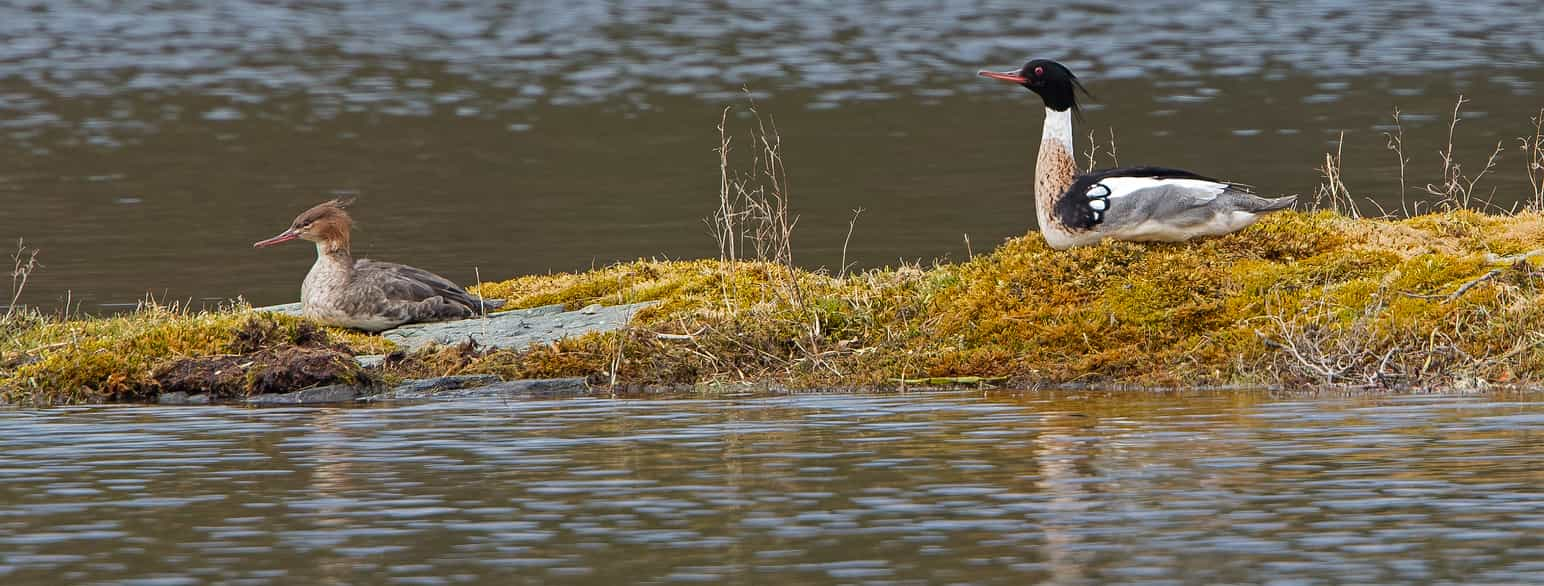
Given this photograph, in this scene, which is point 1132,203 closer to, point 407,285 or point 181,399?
point 407,285

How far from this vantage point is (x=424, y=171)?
117ft

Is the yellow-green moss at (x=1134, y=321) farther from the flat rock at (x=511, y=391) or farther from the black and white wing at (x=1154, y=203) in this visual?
the black and white wing at (x=1154, y=203)

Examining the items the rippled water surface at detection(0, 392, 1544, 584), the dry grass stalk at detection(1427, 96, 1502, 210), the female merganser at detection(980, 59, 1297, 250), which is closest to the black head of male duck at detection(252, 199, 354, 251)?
the rippled water surface at detection(0, 392, 1544, 584)

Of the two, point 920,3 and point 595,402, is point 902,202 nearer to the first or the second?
point 595,402

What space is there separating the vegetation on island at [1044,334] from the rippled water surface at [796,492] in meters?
0.59

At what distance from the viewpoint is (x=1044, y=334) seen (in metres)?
14.1

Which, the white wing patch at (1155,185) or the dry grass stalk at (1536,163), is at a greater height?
the white wing patch at (1155,185)

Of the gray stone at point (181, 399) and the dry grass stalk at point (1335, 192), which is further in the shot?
the dry grass stalk at point (1335, 192)

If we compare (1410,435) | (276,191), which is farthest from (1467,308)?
(276,191)

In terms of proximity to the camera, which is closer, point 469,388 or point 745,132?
point 469,388

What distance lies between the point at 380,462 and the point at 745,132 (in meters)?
31.4

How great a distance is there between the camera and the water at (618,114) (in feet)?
89.1

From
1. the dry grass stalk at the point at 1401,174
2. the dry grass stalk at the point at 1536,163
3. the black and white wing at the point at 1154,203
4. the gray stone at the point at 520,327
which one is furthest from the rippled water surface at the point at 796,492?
the dry grass stalk at the point at 1401,174

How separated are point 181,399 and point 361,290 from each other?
6.96ft
